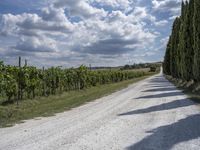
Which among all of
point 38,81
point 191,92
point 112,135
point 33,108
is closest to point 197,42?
point 191,92

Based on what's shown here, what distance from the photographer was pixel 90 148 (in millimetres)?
8008

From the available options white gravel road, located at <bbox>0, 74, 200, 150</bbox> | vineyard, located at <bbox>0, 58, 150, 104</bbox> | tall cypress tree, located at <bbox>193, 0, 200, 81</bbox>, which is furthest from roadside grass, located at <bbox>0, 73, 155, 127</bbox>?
tall cypress tree, located at <bbox>193, 0, 200, 81</bbox>

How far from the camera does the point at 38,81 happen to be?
2959 centimetres

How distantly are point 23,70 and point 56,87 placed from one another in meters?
9.41

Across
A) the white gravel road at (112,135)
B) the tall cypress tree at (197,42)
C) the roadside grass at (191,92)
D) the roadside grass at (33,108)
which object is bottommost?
the roadside grass at (33,108)

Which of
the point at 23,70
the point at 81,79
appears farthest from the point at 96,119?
the point at 81,79

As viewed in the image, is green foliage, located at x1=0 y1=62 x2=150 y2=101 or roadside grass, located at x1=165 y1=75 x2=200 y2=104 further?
green foliage, located at x1=0 y1=62 x2=150 y2=101

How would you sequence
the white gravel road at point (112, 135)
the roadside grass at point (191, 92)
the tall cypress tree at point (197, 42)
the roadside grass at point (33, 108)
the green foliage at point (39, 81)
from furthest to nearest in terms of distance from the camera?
the tall cypress tree at point (197, 42) → the green foliage at point (39, 81) → the roadside grass at point (191, 92) → the roadside grass at point (33, 108) → the white gravel road at point (112, 135)

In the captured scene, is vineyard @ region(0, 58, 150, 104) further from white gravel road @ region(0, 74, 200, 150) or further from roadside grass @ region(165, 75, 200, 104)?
roadside grass @ region(165, 75, 200, 104)

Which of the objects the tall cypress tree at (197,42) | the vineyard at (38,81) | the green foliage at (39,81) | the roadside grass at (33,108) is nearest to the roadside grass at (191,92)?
the tall cypress tree at (197,42)

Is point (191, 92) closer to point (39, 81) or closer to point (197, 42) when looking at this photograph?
point (197, 42)

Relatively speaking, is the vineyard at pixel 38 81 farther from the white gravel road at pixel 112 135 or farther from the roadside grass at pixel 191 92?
the roadside grass at pixel 191 92

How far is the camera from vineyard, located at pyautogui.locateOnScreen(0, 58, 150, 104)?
80.8ft

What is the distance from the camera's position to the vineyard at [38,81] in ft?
80.8
